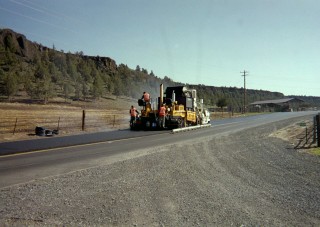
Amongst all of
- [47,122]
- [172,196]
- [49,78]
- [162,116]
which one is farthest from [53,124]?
[49,78]

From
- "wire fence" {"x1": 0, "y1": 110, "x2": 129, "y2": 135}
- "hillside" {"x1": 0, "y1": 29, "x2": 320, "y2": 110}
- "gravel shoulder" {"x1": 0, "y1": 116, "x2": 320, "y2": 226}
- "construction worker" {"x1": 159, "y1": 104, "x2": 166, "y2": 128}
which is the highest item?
"hillside" {"x1": 0, "y1": 29, "x2": 320, "y2": 110}

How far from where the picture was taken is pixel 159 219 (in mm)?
5867

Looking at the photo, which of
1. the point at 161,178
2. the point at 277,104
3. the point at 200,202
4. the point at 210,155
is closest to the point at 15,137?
the point at 210,155

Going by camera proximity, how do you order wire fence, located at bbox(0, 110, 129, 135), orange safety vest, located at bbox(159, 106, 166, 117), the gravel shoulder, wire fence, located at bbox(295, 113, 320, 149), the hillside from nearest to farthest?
the gravel shoulder, wire fence, located at bbox(295, 113, 320, 149), wire fence, located at bbox(0, 110, 129, 135), orange safety vest, located at bbox(159, 106, 166, 117), the hillside

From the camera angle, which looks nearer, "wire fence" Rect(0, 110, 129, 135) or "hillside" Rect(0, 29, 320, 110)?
"wire fence" Rect(0, 110, 129, 135)

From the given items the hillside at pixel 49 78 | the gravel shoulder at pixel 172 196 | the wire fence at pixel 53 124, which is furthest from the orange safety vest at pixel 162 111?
the gravel shoulder at pixel 172 196

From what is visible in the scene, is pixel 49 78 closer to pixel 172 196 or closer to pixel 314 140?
pixel 314 140

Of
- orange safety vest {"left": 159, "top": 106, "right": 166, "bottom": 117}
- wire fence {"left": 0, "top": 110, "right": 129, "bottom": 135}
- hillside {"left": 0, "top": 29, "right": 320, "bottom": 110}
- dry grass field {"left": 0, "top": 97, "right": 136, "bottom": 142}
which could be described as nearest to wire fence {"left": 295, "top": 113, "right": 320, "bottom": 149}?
orange safety vest {"left": 159, "top": 106, "right": 166, "bottom": 117}

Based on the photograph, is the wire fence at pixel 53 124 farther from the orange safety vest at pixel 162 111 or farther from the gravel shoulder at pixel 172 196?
the gravel shoulder at pixel 172 196

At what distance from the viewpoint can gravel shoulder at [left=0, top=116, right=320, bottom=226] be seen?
19.2 ft

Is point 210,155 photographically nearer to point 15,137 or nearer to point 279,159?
point 279,159

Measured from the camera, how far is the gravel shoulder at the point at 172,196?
5.87 metres

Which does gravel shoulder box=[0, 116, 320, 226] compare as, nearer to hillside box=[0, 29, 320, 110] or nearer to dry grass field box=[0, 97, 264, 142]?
dry grass field box=[0, 97, 264, 142]

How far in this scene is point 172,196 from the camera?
7.29 m
